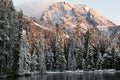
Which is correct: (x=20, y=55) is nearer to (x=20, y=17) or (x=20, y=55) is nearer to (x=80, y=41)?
(x=20, y=17)

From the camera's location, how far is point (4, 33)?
60.2 m

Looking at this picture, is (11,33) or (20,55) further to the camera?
(20,55)

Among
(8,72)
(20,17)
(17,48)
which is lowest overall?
(8,72)

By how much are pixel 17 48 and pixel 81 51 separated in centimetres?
6606

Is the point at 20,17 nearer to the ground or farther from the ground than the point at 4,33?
farther from the ground

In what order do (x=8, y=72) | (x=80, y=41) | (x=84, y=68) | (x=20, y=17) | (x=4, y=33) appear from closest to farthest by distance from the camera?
(x=4, y=33), (x=8, y=72), (x=20, y=17), (x=84, y=68), (x=80, y=41)

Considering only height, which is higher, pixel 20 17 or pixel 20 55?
pixel 20 17

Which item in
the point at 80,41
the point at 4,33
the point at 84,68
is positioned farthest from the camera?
the point at 80,41

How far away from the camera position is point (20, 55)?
278 feet

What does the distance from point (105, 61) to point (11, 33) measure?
78.3 metres

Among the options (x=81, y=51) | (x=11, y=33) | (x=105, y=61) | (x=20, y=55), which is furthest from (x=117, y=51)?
(x=11, y=33)

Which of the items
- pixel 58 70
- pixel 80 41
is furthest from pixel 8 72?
pixel 80 41

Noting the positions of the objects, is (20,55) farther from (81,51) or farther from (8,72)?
(81,51)

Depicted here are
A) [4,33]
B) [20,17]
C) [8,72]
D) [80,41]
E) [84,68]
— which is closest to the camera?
[4,33]
